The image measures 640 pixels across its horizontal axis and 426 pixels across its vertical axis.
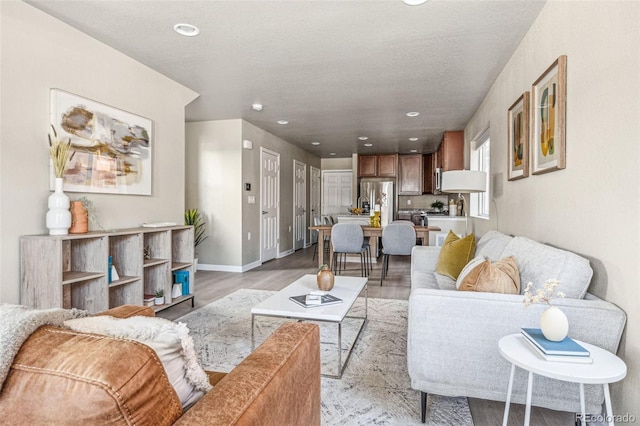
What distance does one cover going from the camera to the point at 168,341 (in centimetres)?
83

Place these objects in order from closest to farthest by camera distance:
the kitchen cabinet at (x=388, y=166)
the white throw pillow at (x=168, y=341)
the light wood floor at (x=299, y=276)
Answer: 1. the white throw pillow at (x=168, y=341)
2. the light wood floor at (x=299, y=276)
3. the kitchen cabinet at (x=388, y=166)

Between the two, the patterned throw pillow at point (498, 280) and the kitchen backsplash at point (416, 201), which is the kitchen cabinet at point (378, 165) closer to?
the kitchen backsplash at point (416, 201)

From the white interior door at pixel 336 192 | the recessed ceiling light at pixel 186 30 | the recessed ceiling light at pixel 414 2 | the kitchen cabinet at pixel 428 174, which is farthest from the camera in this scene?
the white interior door at pixel 336 192

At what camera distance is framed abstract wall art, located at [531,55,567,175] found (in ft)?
6.94

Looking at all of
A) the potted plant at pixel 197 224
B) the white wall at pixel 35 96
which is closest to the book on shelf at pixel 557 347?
the white wall at pixel 35 96

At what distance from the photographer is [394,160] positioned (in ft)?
29.5

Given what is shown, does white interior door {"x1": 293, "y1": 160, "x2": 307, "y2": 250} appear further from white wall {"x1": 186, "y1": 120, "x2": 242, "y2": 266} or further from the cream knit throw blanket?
the cream knit throw blanket

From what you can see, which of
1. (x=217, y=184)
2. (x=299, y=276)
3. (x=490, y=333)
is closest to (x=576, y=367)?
(x=490, y=333)

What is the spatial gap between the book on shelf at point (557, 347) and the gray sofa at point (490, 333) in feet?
0.64

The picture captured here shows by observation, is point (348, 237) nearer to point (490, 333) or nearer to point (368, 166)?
point (490, 333)

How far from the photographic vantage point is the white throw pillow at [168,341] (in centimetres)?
82

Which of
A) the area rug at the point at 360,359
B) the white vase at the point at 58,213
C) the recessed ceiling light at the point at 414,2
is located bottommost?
the area rug at the point at 360,359

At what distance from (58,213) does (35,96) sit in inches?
31.7

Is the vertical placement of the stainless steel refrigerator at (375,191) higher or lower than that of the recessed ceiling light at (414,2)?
lower
